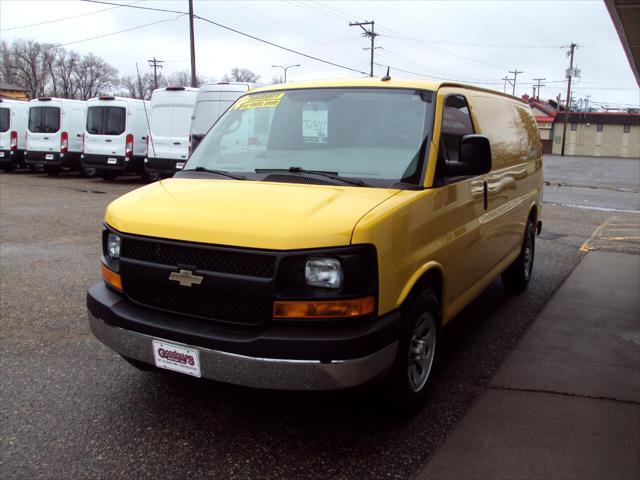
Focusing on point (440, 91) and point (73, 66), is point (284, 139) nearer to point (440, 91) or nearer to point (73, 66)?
point (440, 91)

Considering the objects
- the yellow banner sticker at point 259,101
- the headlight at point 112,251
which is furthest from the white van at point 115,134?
the headlight at point 112,251

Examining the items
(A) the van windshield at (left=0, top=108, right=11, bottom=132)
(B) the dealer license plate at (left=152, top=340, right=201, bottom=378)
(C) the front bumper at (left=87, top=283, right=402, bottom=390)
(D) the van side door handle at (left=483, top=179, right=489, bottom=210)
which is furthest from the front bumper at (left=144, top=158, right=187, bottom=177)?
(C) the front bumper at (left=87, top=283, right=402, bottom=390)

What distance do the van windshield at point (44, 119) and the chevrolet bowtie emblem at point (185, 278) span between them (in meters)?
19.0

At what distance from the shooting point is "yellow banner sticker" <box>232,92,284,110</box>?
4297 millimetres

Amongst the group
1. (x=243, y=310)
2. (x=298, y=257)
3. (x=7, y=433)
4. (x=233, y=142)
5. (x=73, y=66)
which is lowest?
(x=7, y=433)

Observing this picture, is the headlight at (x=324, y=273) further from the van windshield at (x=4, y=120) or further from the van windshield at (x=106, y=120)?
the van windshield at (x=4, y=120)

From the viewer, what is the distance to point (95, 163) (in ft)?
60.0

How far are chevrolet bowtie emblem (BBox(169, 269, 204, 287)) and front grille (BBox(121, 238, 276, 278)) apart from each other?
47 millimetres

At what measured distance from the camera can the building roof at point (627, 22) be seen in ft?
19.2

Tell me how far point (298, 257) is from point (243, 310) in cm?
41

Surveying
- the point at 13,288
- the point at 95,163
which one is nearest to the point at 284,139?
the point at 13,288

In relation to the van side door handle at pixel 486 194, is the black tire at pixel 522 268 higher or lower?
lower

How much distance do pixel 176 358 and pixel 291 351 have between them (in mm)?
663

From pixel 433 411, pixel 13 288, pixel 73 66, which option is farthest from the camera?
pixel 73 66
